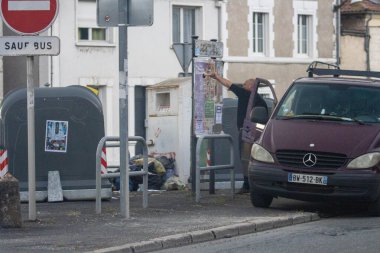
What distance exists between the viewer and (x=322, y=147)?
594 inches

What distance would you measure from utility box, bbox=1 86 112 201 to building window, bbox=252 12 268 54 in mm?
20972

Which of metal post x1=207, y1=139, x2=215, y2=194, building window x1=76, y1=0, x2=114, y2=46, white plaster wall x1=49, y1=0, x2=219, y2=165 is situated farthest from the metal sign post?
building window x1=76, y1=0, x2=114, y2=46

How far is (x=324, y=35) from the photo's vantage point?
40.4 meters

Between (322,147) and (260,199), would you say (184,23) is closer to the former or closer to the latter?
(260,199)

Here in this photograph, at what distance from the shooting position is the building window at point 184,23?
35062 millimetres

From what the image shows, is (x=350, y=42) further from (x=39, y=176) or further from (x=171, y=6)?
(x=39, y=176)

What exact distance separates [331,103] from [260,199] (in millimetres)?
1790

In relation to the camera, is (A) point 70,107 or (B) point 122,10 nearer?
(B) point 122,10

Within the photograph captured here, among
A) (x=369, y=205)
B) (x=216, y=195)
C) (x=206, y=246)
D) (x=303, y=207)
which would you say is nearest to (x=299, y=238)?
(x=206, y=246)

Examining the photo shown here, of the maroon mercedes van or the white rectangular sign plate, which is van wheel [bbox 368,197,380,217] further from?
the white rectangular sign plate

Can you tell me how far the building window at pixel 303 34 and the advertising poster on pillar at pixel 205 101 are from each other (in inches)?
840

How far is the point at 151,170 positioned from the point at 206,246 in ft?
26.8

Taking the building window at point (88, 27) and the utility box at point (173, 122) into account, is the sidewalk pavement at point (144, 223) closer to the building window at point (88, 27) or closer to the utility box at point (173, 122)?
the utility box at point (173, 122)

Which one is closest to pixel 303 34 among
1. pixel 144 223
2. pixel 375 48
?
pixel 375 48
